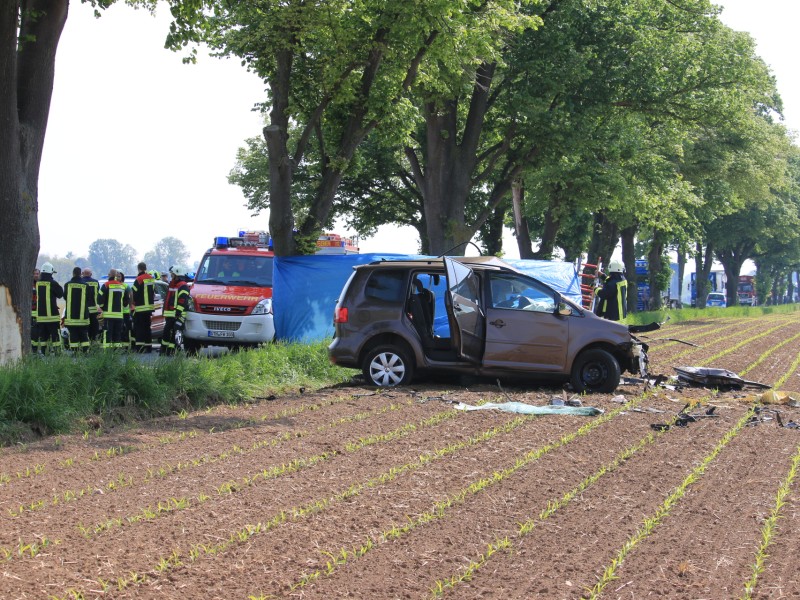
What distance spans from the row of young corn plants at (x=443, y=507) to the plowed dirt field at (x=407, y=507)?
2 cm

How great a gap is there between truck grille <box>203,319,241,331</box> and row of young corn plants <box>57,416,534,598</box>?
34.3 ft

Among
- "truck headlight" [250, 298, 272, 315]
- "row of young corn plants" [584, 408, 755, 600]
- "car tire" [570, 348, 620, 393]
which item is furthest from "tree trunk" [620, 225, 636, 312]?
"row of young corn plants" [584, 408, 755, 600]

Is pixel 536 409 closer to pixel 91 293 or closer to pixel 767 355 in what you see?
pixel 91 293

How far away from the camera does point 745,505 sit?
24.0 feet

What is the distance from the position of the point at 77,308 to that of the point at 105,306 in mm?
814

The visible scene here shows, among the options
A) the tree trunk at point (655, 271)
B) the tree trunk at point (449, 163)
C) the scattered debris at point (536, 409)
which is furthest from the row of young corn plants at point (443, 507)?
the tree trunk at point (655, 271)

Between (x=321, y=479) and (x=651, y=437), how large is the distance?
3865mm

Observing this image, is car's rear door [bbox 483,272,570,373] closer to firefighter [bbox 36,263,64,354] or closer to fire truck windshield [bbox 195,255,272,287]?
fire truck windshield [bbox 195,255,272,287]

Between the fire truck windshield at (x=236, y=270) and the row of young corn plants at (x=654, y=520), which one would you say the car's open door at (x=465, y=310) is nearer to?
the row of young corn plants at (x=654, y=520)

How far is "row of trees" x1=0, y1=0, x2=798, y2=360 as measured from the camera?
43.9ft

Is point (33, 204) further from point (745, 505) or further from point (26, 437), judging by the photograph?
point (745, 505)

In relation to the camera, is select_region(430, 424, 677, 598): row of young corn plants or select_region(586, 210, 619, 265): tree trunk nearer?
select_region(430, 424, 677, 598): row of young corn plants

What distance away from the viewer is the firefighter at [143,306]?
19.2 meters

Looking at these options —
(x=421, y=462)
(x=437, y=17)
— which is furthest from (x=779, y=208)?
(x=421, y=462)
